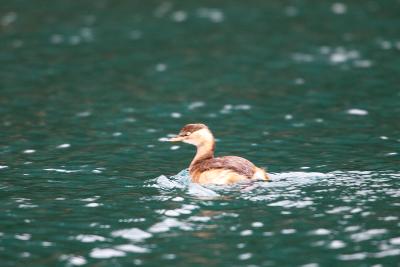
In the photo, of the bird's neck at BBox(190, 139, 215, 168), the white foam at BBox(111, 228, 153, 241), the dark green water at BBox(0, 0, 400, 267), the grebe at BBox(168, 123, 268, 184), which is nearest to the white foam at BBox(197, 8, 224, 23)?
the dark green water at BBox(0, 0, 400, 267)

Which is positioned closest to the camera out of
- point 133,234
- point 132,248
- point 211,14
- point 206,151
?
point 132,248

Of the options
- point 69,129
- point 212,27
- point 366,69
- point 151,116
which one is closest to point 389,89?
point 366,69

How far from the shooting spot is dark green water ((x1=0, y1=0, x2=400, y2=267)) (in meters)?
12.6

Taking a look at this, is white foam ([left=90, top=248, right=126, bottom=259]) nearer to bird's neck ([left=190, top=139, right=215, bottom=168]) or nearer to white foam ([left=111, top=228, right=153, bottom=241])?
white foam ([left=111, top=228, right=153, bottom=241])

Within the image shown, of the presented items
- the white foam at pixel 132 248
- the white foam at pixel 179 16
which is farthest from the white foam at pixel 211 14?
the white foam at pixel 132 248

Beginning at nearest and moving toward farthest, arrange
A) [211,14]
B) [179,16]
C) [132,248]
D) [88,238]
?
[132,248], [88,238], [179,16], [211,14]

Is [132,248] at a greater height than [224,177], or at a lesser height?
lesser

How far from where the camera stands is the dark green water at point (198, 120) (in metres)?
12.6

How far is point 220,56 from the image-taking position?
31453 millimetres

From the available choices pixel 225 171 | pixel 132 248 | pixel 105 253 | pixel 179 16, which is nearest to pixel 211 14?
pixel 179 16

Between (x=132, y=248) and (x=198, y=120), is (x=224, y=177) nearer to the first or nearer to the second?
(x=132, y=248)

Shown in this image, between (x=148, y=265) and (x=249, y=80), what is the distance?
1614cm

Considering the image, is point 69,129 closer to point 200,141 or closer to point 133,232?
point 200,141

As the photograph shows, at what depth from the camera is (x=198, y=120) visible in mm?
22484
